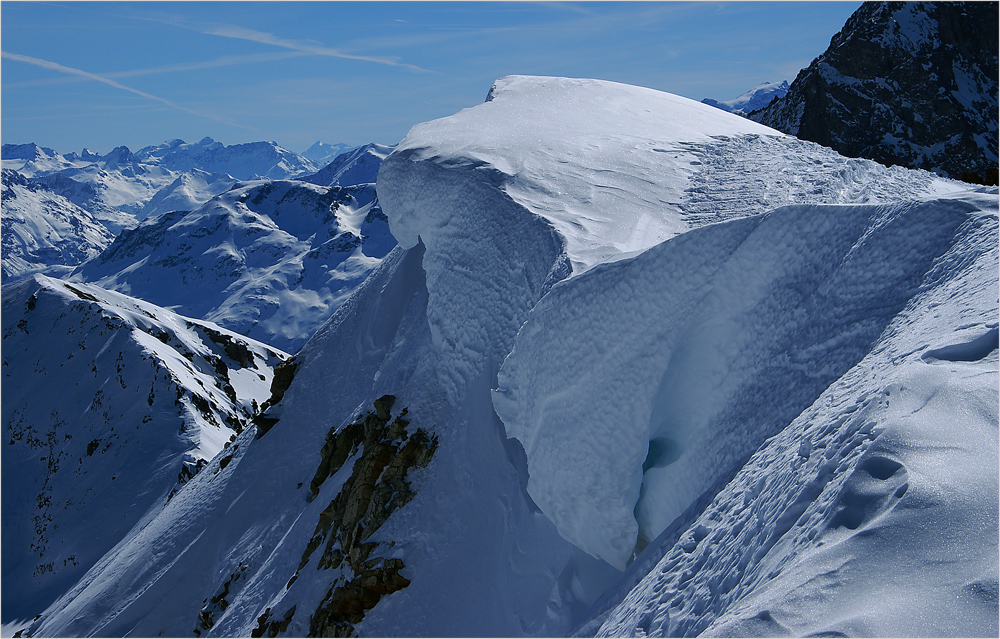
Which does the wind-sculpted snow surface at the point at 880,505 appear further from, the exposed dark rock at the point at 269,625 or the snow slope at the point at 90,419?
the snow slope at the point at 90,419

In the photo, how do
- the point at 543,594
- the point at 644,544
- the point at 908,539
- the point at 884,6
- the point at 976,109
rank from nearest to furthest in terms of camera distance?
the point at 908,539, the point at 644,544, the point at 543,594, the point at 976,109, the point at 884,6

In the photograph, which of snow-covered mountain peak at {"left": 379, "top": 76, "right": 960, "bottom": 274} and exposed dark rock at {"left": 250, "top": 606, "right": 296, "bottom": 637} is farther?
exposed dark rock at {"left": 250, "top": 606, "right": 296, "bottom": 637}

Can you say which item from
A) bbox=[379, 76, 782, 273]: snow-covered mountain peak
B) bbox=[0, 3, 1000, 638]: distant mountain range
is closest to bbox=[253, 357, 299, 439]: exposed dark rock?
bbox=[0, 3, 1000, 638]: distant mountain range

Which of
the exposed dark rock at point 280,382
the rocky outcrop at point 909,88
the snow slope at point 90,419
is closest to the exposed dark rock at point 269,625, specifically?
the exposed dark rock at point 280,382

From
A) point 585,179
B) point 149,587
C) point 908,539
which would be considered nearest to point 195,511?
point 149,587

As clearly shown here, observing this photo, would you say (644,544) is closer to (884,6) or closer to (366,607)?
(366,607)

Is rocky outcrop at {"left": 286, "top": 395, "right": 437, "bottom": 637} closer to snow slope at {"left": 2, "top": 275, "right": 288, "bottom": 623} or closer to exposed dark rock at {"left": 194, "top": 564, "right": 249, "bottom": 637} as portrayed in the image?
exposed dark rock at {"left": 194, "top": 564, "right": 249, "bottom": 637}
